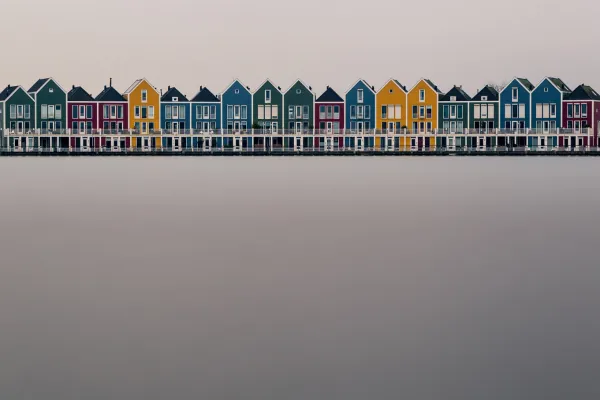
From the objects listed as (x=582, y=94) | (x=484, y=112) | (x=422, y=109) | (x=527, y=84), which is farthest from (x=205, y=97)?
(x=582, y=94)

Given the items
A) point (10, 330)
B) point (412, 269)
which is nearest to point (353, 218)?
point (412, 269)

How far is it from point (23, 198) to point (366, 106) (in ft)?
229

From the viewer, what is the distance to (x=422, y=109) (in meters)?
93.5

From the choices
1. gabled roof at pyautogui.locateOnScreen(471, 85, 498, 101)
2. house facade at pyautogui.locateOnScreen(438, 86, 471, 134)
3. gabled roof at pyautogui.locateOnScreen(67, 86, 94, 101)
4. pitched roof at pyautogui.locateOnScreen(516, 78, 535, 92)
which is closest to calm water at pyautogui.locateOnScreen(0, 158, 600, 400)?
house facade at pyautogui.locateOnScreen(438, 86, 471, 134)

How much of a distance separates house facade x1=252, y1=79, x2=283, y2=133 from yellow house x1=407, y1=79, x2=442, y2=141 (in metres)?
11.8

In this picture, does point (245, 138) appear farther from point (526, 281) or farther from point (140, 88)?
point (526, 281)

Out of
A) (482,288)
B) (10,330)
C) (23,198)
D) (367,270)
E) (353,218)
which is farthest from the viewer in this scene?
(23,198)

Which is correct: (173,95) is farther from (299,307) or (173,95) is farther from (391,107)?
(299,307)

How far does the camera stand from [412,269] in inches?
470

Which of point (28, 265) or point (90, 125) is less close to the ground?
point (90, 125)

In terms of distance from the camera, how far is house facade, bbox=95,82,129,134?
309 ft

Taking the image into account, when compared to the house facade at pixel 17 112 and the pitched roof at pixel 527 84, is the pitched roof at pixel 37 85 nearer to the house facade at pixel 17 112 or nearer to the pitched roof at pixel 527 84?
the house facade at pixel 17 112

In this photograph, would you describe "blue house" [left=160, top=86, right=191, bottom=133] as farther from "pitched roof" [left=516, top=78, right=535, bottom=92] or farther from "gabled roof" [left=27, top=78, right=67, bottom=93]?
"pitched roof" [left=516, top=78, right=535, bottom=92]

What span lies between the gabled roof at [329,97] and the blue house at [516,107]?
48.3 feet
